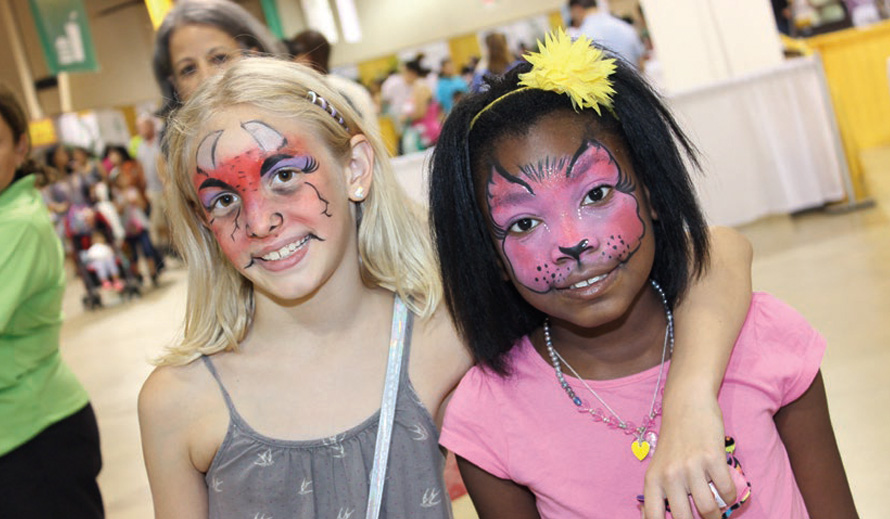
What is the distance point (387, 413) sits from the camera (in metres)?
1.59

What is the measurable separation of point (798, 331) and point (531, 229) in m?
0.45

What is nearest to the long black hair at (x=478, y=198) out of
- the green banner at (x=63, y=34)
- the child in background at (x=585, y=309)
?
the child in background at (x=585, y=309)

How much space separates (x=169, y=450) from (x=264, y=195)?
0.49 metres

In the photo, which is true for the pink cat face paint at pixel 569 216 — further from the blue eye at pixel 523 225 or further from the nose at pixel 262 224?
the nose at pixel 262 224

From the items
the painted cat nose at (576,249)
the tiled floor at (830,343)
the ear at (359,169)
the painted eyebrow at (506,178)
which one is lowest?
the tiled floor at (830,343)

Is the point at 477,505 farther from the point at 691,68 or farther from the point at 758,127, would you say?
the point at 691,68

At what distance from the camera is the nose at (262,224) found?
1529 mm

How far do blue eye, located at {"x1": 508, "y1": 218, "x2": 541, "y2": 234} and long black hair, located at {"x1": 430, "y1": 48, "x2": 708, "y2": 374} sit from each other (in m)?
0.07

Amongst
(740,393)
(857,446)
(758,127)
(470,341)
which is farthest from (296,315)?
(758,127)

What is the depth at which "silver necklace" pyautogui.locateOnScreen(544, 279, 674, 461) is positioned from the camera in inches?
52.1

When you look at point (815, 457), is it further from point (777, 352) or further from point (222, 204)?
point (222, 204)

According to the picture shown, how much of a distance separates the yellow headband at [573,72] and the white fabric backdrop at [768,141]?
4204 millimetres

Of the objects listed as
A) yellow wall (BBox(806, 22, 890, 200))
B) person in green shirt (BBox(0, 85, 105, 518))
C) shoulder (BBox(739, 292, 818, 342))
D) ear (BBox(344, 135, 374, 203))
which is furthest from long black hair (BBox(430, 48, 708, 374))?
yellow wall (BBox(806, 22, 890, 200))

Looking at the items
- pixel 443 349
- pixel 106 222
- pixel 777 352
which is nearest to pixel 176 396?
pixel 443 349
